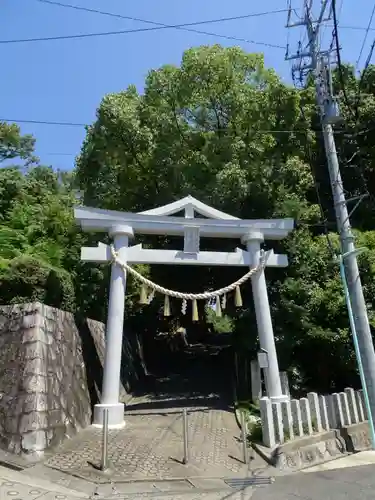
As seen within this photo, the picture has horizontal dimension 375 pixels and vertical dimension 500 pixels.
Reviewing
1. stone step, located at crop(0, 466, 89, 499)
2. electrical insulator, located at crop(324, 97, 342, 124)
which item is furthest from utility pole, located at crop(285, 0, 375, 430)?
stone step, located at crop(0, 466, 89, 499)

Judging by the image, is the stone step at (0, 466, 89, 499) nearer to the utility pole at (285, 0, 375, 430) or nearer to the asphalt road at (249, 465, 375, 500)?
the asphalt road at (249, 465, 375, 500)

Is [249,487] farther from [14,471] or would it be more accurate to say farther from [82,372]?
[82,372]

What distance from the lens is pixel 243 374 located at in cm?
1410

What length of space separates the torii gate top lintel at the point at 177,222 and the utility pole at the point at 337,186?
7.10 feet

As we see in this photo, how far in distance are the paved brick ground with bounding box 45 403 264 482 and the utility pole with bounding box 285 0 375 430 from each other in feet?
10.1

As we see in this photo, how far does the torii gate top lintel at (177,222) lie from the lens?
1038 cm

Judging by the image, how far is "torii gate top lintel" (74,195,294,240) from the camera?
10383 millimetres

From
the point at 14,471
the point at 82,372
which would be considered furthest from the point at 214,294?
the point at 14,471

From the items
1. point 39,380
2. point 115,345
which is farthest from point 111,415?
point 39,380

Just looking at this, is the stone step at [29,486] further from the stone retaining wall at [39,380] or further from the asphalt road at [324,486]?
the asphalt road at [324,486]

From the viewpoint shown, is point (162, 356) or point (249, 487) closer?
point (249, 487)

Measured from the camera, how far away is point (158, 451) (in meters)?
7.63

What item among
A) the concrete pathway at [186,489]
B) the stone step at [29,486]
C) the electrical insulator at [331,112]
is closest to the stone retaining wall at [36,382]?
the stone step at [29,486]

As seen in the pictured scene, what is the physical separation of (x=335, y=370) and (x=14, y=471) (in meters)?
9.89
